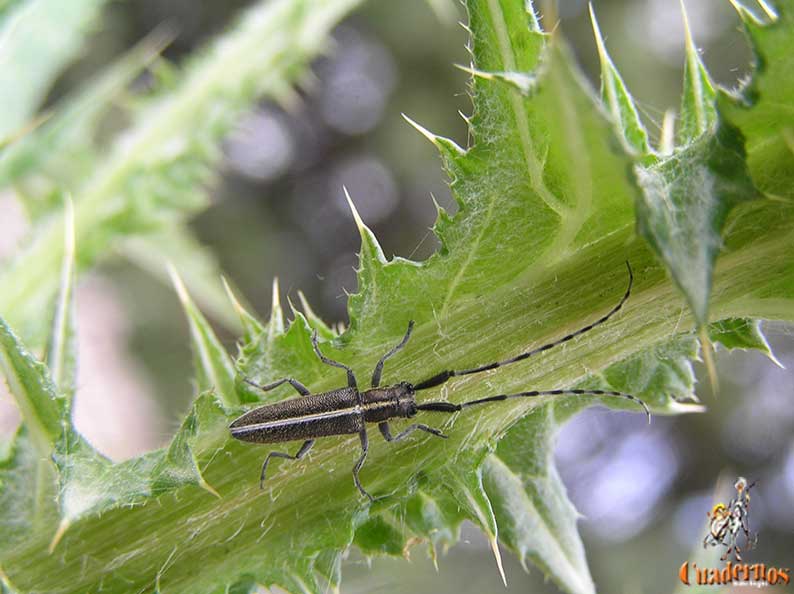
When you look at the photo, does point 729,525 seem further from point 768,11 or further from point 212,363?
point 212,363

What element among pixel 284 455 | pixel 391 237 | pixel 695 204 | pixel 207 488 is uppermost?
pixel 695 204

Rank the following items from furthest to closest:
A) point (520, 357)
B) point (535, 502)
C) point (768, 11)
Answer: point (535, 502) < point (520, 357) < point (768, 11)

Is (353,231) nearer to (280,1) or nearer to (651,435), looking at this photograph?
(651,435)

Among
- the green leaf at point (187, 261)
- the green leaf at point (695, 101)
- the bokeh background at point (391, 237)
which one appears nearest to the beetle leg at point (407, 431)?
the green leaf at point (695, 101)

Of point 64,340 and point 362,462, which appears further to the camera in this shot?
point 64,340

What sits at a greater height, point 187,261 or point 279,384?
point 279,384

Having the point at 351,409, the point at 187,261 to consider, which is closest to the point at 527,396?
the point at 351,409

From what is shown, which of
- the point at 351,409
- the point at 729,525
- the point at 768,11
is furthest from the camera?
the point at 729,525

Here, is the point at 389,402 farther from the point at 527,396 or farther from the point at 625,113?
the point at 625,113
